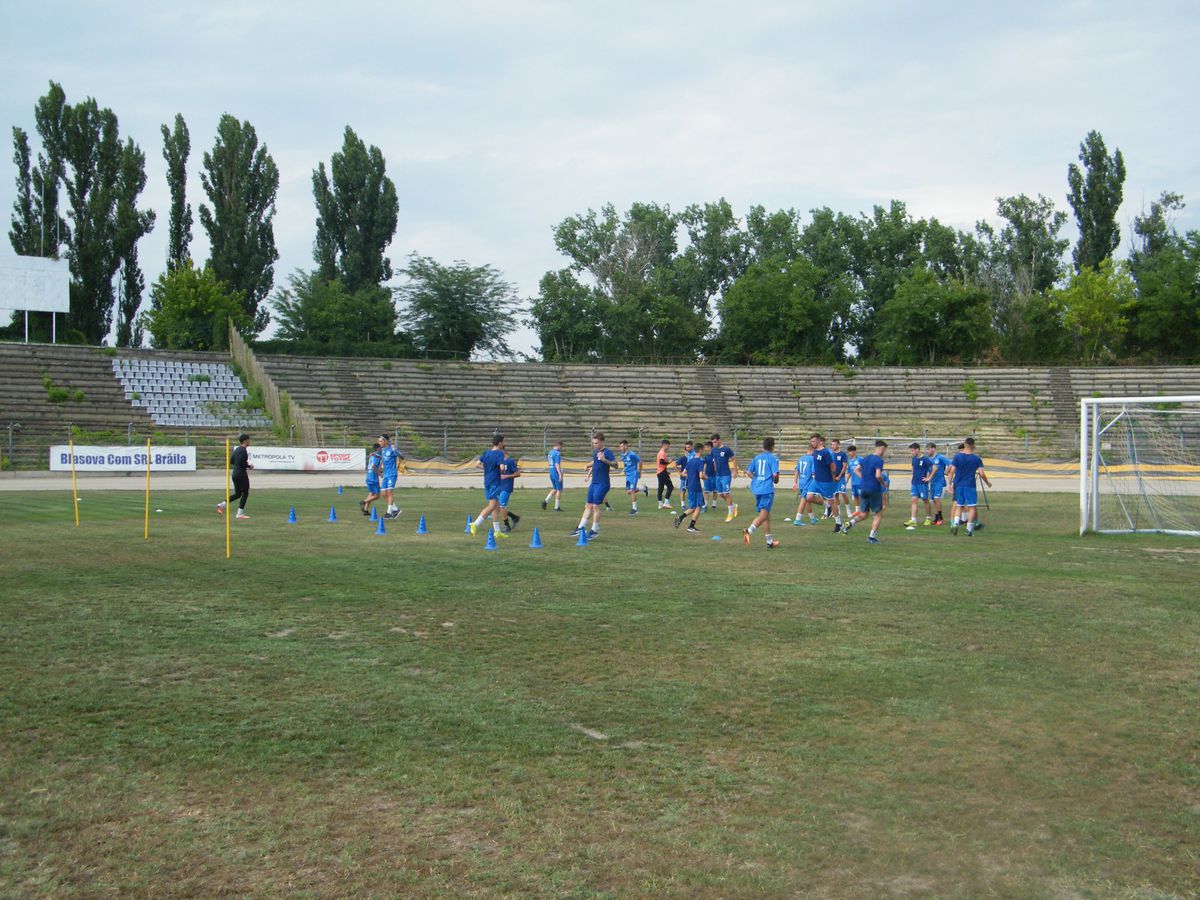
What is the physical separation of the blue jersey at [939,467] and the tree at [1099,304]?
164 ft

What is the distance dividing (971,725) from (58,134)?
67796mm

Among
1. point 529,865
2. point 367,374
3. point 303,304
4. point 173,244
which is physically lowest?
point 529,865

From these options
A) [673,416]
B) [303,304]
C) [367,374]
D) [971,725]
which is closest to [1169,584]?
[971,725]

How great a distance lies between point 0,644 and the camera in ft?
28.0

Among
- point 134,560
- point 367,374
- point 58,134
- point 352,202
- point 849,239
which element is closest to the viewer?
point 134,560

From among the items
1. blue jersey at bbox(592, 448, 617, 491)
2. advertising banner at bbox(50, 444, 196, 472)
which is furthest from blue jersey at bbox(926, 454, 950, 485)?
advertising banner at bbox(50, 444, 196, 472)

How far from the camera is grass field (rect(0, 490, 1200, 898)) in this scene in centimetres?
458

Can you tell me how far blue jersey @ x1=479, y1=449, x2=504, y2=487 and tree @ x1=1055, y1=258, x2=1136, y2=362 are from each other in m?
60.3

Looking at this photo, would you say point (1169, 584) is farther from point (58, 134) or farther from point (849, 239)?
point (849, 239)

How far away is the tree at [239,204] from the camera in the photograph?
6544 centimetres

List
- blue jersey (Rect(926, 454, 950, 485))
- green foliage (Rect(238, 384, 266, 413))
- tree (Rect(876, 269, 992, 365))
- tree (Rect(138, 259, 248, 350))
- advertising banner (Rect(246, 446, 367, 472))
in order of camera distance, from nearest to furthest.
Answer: blue jersey (Rect(926, 454, 950, 485))
advertising banner (Rect(246, 446, 367, 472))
green foliage (Rect(238, 384, 266, 413))
tree (Rect(138, 259, 248, 350))
tree (Rect(876, 269, 992, 365))

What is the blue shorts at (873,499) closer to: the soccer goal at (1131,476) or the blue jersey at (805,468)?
the blue jersey at (805,468)

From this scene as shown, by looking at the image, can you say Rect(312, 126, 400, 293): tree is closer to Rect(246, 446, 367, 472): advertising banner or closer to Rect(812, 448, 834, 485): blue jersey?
Rect(246, 446, 367, 472): advertising banner

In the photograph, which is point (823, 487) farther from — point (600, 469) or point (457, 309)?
point (457, 309)
